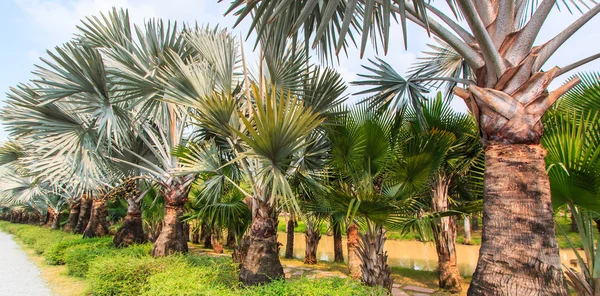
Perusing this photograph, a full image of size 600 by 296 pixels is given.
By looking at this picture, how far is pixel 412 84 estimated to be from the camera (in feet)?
15.0

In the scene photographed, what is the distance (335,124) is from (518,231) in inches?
105

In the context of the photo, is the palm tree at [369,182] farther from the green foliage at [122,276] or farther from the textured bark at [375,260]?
the green foliage at [122,276]

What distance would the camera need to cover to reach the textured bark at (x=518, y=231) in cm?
223

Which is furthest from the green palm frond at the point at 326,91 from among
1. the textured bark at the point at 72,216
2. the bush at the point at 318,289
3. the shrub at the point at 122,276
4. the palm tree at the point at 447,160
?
the textured bark at the point at 72,216

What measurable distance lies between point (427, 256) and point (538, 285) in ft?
39.3

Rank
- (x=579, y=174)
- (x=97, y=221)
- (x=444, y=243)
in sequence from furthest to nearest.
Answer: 1. (x=97, y=221)
2. (x=444, y=243)
3. (x=579, y=174)

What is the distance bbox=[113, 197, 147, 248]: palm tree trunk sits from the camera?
837 centimetres

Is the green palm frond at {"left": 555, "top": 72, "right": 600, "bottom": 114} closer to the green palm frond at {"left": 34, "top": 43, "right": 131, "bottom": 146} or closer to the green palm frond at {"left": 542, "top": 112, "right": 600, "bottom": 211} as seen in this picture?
the green palm frond at {"left": 542, "top": 112, "right": 600, "bottom": 211}

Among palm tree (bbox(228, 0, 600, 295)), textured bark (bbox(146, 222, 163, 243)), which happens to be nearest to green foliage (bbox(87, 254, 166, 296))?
palm tree (bbox(228, 0, 600, 295))

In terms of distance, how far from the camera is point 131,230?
28.0 ft

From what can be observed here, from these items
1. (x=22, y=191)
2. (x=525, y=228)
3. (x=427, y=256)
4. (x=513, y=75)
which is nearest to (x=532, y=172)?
(x=525, y=228)

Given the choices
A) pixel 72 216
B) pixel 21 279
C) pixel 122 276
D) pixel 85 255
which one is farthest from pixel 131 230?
pixel 72 216

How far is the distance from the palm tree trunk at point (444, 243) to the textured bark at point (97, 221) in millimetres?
10662

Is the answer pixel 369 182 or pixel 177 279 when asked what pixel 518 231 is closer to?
pixel 369 182
